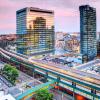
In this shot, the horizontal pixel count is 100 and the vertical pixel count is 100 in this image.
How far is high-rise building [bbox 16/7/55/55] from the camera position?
41.5 m

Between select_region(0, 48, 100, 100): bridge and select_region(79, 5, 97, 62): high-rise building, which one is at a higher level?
select_region(79, 5, 97, 62): high-rise building

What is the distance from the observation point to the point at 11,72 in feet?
74.8

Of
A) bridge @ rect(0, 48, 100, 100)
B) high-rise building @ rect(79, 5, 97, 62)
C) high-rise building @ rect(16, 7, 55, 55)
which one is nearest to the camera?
bridge @ rect(0, 48, 100, 100)

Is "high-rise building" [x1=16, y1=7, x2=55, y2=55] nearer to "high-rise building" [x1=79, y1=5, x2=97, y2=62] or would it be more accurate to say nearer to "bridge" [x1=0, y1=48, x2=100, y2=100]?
"high-rise building" [x1=79, y1=5, x2=97, y2=62]

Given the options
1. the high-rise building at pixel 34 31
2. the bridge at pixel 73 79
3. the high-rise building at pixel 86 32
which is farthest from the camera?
the high-rise building at pixel 34 31

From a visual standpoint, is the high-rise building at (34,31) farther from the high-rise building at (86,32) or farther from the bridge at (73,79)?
the bridge at (73,79)

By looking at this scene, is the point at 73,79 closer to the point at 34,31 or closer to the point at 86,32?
the point at 86,32

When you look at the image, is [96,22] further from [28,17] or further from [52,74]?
[52,74]

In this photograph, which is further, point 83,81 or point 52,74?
point 52,74

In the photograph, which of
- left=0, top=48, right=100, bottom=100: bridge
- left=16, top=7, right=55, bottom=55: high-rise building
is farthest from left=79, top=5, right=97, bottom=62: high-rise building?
left=0, top=48, right=100, bottom=100: bridge

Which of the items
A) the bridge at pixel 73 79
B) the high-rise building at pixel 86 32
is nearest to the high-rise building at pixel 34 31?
the high-rise building at pixel 86 32

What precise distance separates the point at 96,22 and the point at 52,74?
81.0 ft

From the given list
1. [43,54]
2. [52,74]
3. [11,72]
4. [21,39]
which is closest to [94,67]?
[52,74]

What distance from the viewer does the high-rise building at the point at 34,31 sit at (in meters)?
41.5
